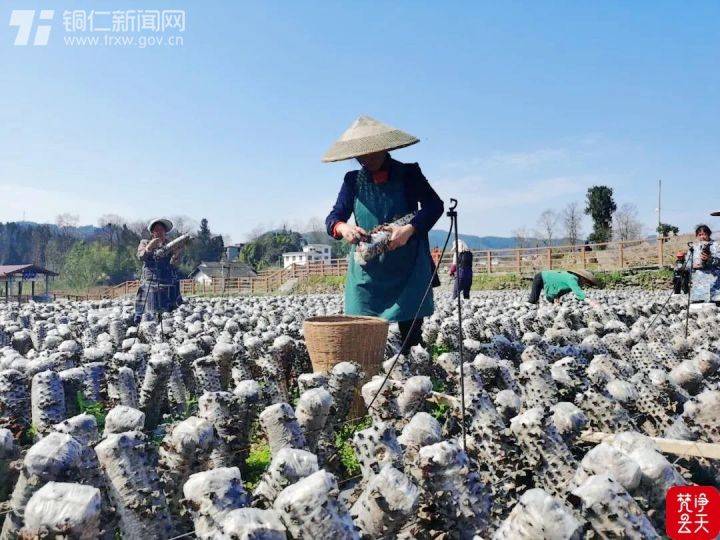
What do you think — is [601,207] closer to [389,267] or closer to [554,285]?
Result: [554,285]

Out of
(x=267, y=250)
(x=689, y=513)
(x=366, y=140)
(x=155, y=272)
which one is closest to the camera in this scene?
(x=689, y=513)

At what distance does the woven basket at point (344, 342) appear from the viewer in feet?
14.3

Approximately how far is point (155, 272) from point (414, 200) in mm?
5024

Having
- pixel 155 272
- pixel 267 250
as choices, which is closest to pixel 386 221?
pixel 155 272

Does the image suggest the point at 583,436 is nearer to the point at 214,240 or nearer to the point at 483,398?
the point at 483,398

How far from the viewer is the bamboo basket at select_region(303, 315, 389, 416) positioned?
4.36 m

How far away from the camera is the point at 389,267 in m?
5.16

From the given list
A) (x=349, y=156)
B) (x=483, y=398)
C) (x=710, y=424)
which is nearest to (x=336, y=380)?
(x=483, y=398)

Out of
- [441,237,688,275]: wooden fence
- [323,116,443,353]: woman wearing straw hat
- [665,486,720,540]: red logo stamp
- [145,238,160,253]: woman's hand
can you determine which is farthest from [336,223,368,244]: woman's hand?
[441,237,688,275]: wooden fence

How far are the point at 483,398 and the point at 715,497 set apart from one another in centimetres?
114

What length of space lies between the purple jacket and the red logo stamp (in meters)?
2.92

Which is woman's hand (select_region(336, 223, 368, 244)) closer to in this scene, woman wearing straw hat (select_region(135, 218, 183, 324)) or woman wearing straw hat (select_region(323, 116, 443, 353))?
woman wearing straw hat (select_region(323, 116, 443, 353))

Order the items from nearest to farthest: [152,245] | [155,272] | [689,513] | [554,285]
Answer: [689,513] < [152,245] < [155,272] < [554,285]

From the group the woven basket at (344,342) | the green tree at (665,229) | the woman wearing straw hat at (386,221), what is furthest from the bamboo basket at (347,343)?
the green tree at (665,229)
